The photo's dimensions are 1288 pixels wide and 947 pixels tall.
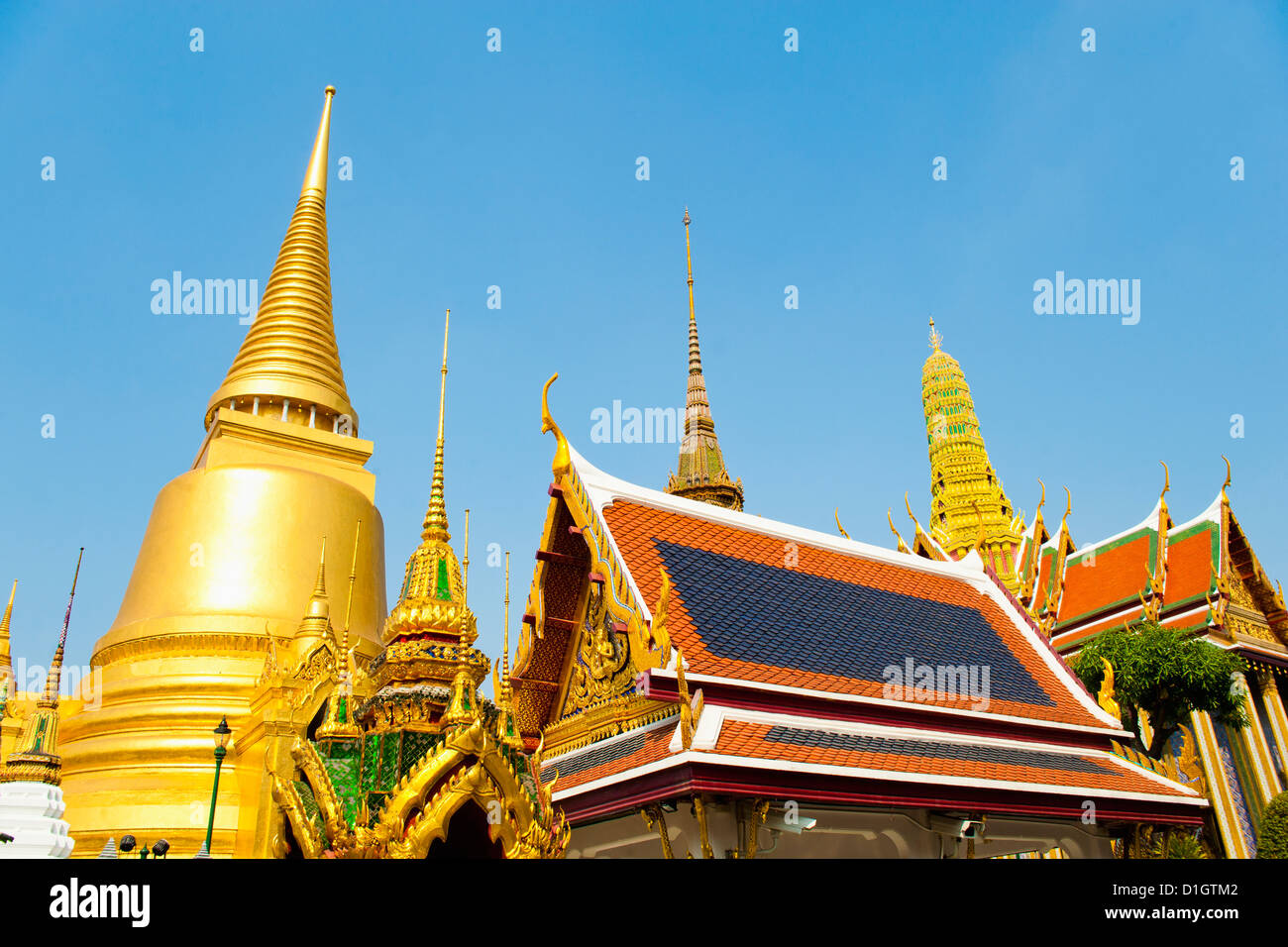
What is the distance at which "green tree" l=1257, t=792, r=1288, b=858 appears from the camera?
48.6 feet

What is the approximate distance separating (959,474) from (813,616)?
29992mm

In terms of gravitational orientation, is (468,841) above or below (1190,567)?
below

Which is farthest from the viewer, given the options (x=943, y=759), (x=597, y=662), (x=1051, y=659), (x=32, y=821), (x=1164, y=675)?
(x=1164, y=675)

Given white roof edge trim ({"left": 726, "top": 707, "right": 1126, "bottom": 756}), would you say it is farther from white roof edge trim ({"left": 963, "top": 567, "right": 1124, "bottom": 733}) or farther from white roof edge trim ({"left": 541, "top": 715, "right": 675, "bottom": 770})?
white roof edge trim ({"left": 963, "top": 567, "right": 1124, "bottom": 733})

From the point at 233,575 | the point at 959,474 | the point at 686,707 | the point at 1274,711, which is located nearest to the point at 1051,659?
the point at 686,707

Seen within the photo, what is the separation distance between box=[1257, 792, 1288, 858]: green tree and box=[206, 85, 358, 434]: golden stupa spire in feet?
75.3

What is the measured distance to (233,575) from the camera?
2177 centimetres

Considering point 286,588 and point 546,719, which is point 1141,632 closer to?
point 546,719

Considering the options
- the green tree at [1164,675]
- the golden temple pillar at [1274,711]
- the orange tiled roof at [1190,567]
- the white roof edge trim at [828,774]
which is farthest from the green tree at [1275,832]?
the orange tiled roof at [1190,567]

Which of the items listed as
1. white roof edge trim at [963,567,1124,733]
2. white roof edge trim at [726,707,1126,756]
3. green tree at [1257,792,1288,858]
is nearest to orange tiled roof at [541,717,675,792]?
white roof edge trim at [726,707,1126,756]

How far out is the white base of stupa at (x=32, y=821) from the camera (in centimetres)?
732

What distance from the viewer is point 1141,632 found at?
761 inches

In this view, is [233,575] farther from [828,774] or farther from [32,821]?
[828,774]
